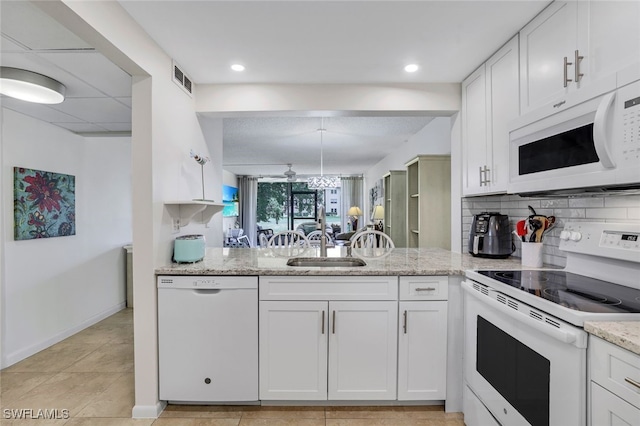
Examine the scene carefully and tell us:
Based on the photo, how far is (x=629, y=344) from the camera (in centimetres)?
83

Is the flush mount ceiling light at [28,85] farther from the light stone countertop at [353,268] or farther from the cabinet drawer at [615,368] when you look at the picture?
the cabinet drawer at [615,368]

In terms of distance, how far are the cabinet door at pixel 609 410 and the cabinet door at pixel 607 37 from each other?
116 cm

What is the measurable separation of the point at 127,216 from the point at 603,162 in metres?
4.55

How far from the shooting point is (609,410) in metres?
0.90

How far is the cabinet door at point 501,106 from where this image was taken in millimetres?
1798

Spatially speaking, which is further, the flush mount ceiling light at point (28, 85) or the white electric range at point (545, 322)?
the flush mount ceiling light at point (28, 85)

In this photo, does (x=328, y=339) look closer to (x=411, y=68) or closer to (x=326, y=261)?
(x=326, y=261)

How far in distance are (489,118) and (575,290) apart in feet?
4.11

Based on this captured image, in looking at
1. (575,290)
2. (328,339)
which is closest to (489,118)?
(575,290)

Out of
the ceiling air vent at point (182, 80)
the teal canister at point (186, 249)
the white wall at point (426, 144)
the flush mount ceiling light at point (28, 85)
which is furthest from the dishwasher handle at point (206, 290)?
the white wall at point (426, 144)

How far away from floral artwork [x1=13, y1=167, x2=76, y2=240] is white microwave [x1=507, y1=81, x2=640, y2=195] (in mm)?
3773

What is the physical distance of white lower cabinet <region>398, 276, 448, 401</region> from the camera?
183cm

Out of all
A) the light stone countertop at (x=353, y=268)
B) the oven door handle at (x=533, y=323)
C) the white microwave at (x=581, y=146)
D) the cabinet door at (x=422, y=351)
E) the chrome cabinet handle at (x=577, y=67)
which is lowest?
the cabinet door at (x=422, y=351)

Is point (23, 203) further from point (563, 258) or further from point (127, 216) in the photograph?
point (563, 258)
